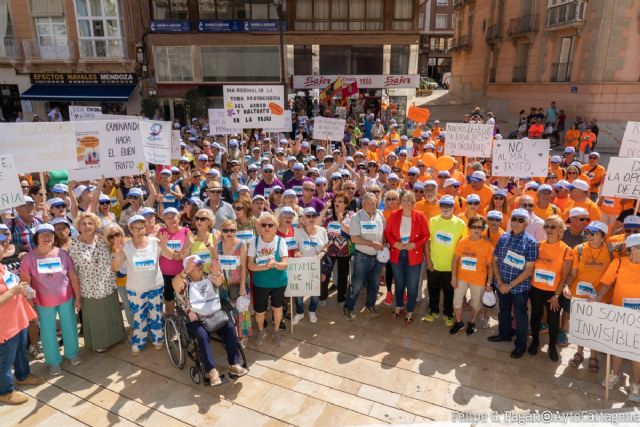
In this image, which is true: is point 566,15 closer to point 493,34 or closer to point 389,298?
point 493,34

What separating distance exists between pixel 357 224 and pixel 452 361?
7.22 feet

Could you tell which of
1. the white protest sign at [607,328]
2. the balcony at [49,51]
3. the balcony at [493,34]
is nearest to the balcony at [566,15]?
the balcony at [493,34]

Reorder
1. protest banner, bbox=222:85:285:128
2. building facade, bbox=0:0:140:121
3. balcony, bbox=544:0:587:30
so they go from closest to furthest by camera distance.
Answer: protest banner, bbox=222:85:285:128
balcony, bbox=544:0:587:30
building facade, bbox=0:0:140:121

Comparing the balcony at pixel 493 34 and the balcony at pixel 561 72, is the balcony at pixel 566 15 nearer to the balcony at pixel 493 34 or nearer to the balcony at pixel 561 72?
the balcony at pixel 561 72

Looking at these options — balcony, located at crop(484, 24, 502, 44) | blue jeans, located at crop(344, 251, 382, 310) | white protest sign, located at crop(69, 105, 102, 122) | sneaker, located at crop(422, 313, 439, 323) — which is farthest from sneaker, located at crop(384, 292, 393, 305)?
balcony, located at crop(484, 24, 502, 44)

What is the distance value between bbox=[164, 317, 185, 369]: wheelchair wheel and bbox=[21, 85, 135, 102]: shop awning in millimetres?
24192

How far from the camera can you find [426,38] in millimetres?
60125

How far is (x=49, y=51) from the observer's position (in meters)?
25.9

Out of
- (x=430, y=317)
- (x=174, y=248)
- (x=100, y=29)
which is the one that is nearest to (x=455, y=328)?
(x=430, y=317)

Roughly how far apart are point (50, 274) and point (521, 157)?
285 inches

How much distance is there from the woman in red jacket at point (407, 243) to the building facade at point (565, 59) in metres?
20.3

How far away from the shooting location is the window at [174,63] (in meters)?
26.6

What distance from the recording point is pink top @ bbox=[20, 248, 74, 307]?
497cm

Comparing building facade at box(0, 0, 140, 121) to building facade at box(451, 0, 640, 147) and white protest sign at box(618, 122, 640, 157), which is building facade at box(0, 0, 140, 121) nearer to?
building facade at box(451, 0, 640, 147)
